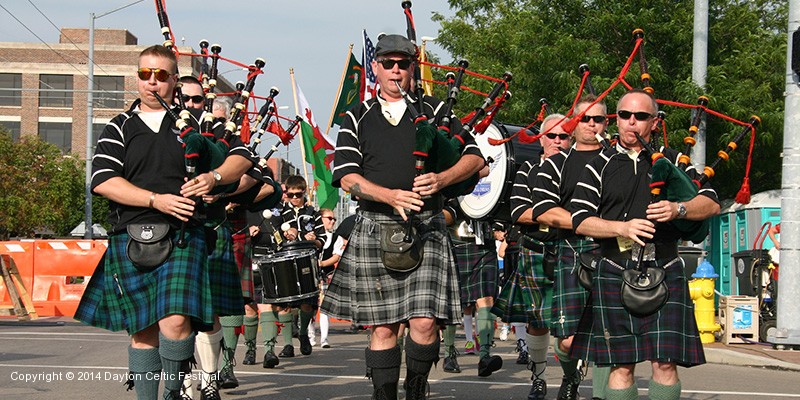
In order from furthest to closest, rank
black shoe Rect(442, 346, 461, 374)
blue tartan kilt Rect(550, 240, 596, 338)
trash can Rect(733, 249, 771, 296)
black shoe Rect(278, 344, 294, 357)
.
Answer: trash can Rect(733, 249, 771, 296)
black shoe Rect(278, 344, 294, 357)
black shoe Rect(442, 346, 461, 374)
blue tartan kilt Rect(550, 240, 596, 338)

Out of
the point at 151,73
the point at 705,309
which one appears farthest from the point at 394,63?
the point at 705,309

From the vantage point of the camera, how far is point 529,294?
25.9ft

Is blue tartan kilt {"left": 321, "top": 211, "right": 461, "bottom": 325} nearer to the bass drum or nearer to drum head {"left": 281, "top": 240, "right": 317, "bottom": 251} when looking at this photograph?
the bass drum

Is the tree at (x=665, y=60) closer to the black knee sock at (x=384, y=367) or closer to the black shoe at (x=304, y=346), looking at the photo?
the black shoe at (x=304, y=346)

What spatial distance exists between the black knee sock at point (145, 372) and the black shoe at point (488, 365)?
413 centimetres

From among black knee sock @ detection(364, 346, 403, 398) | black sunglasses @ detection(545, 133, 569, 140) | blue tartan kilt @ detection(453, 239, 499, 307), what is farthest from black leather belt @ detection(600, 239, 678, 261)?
Answer: blue tartan kilt @ detection(453, 239, 499, 307)

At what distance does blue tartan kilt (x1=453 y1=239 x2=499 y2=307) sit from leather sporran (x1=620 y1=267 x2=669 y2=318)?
14.0 feet

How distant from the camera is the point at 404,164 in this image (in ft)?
19.0

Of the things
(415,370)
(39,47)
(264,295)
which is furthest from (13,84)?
(415,370)

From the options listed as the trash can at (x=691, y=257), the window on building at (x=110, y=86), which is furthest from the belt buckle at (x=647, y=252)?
the window on building at (x=110, y=86)

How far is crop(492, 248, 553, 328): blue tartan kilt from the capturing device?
7.76 m

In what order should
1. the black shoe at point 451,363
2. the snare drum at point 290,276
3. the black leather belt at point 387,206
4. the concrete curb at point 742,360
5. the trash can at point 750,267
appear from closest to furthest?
1. the black leather belt at point 387,206
2. the black shoe at point 451,363
3. the snare drum at point 290,276
4. the concrete curb at point 742,360
5. the trash can at point 750,267

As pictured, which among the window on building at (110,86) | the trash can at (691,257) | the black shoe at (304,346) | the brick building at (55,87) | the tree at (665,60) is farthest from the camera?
the window on building at (110,86)

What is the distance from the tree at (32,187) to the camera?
47.5 metres
